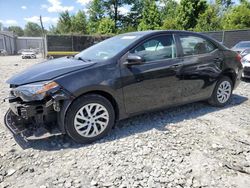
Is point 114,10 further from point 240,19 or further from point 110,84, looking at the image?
point 110,84

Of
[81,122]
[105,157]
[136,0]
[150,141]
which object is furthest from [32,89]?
[136,0]

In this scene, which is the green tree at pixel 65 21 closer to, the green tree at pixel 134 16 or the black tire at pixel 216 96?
the green tree at pixel 134 16

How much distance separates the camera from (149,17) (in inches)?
1153

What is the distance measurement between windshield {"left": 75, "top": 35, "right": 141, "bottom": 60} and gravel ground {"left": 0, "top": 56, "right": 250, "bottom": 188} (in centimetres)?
119

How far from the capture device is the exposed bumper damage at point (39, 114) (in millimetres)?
3047

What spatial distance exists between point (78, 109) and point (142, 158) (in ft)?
3.50

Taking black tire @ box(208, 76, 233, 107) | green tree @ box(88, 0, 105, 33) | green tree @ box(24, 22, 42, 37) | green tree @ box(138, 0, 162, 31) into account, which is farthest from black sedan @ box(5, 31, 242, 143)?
green tree @ box(24, 22, 42, 37)

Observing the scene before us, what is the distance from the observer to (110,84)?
11.0 feet

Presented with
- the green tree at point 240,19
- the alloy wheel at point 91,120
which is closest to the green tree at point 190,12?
the green tree at point 240,19

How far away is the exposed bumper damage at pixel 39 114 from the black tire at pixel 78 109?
0.31 feet

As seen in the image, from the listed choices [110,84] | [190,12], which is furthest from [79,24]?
[110,84]

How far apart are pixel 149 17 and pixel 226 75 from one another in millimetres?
26073

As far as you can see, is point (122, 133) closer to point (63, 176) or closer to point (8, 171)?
point (63, 176)

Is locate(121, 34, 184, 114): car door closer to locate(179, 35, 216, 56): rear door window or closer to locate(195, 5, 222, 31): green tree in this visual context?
locate(179, 35, 216, 56): rear door window
